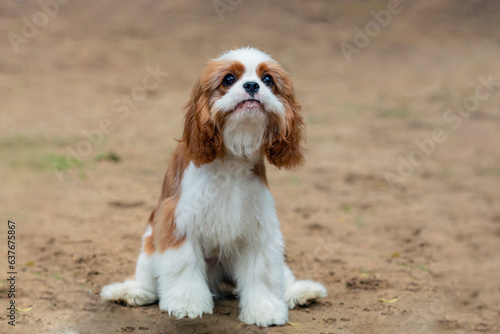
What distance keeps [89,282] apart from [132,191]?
2641 mm

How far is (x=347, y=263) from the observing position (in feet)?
20.2

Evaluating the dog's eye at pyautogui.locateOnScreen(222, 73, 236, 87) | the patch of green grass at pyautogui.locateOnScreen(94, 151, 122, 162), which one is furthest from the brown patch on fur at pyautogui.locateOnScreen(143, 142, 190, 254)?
the patch of green grass at pyautogui.locateOnScreen(94, 151, 122, 162)

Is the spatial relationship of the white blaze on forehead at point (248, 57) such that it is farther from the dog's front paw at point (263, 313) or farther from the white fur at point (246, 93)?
the dog's front paw at point (263, 313)

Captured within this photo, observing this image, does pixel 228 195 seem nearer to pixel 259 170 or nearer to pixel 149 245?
pixel 259 170

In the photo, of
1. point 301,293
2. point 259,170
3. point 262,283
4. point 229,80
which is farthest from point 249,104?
point 301,293

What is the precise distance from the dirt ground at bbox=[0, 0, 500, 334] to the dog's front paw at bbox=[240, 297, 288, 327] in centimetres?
12

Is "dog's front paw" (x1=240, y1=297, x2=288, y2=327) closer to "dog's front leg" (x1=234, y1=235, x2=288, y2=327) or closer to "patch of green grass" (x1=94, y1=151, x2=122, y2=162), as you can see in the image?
"dog's front leg" (x1=234, y1=235, x2=288, y2=327)

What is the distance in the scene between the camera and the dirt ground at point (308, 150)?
16.8ft

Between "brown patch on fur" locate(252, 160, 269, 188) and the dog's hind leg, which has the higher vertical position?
"brown patch on fur" locate(252, 160, 269, 188)

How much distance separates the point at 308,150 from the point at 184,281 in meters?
5.61

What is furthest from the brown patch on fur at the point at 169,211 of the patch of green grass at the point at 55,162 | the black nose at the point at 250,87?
the patch of green grass at the point at 55,162

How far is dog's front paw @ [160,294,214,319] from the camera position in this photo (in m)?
4.35

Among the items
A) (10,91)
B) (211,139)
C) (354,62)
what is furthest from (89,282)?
(354,62)

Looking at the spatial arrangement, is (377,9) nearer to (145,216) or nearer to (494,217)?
(494,217)
